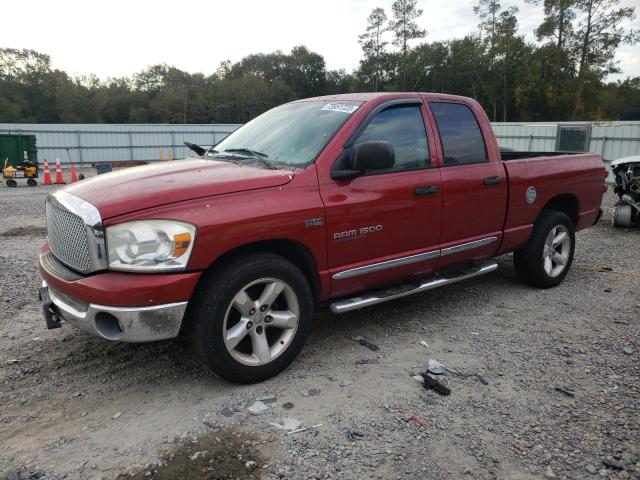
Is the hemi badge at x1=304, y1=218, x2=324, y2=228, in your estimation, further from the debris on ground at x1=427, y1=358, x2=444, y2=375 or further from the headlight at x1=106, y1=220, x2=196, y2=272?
the debris on ground at x1=427, y1=358, x2=444, y2=375

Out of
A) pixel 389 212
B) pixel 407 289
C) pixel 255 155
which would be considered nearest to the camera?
pixel 389 212

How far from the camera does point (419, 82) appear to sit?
5912cm

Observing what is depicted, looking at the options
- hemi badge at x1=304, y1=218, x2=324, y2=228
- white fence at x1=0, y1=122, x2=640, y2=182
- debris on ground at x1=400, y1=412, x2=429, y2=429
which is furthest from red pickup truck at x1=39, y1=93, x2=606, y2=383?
white fence at x1=0, y1=122, x2=640, y2=182

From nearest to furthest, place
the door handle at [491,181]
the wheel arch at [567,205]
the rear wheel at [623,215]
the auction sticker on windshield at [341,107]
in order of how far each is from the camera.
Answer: the auction sticker on windshield at [341,107], the door handle at [491,181], the wheel arch at [567,205], the rear wheel at [623,215]

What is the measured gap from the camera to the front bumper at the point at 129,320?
2799mm

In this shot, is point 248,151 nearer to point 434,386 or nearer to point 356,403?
point 356,403

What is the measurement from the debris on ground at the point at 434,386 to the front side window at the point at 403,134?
1.59 metres

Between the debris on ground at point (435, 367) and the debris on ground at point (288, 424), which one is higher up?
the debris on ground at point (435, 367)

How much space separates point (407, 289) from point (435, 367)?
70 cm

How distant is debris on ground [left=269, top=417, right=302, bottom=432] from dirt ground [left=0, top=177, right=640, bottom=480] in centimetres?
6

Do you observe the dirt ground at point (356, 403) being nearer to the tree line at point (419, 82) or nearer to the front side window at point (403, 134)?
the front side window at point (403, 134)

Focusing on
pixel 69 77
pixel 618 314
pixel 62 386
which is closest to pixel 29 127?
pixel 62 386

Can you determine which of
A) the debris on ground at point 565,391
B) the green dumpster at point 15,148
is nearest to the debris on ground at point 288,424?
the debris on ground at point 565,391

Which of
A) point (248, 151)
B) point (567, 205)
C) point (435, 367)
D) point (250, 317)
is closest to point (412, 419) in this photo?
point (435, 367)
